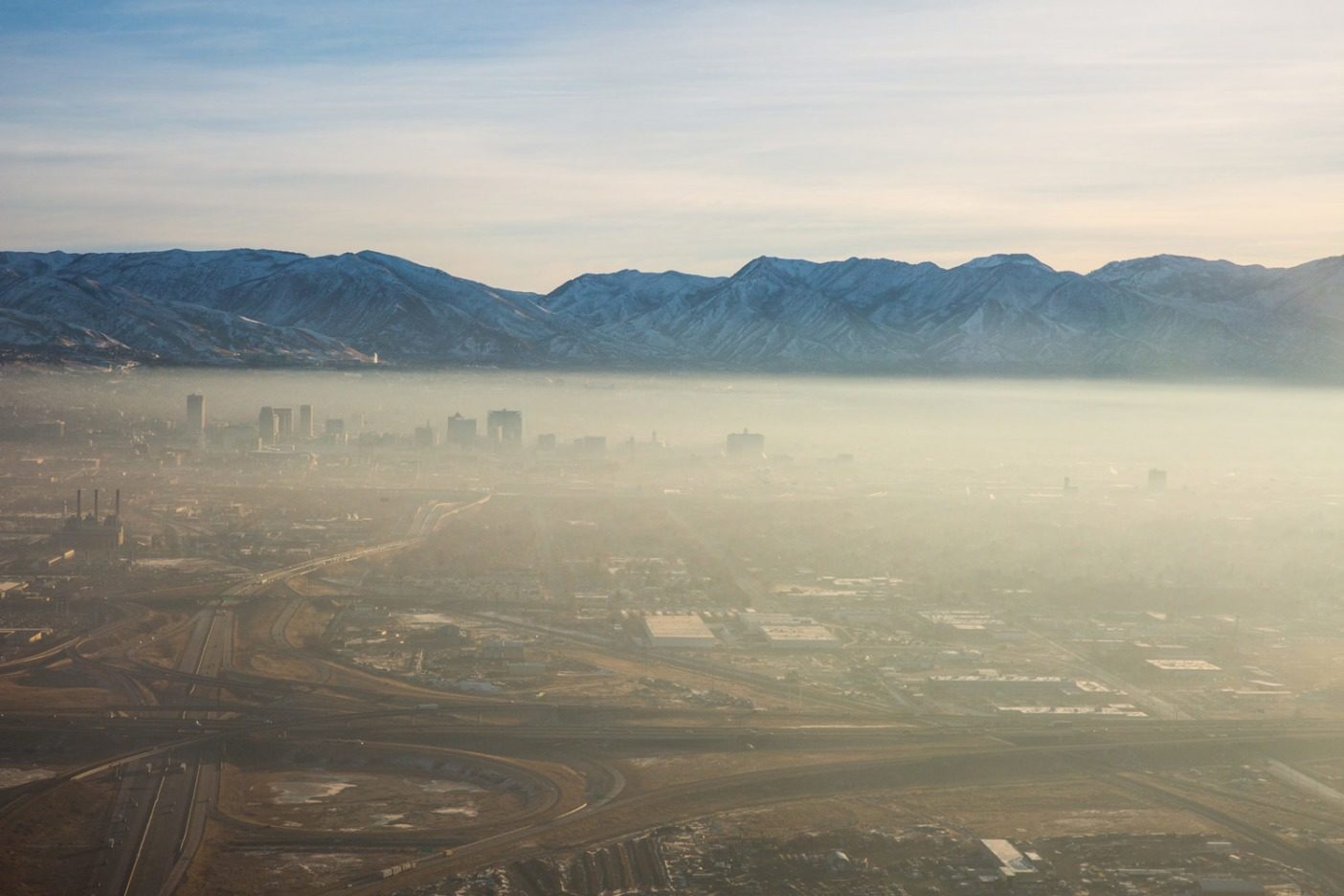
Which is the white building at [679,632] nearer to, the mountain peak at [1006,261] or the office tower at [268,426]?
the office tower at [268,426]

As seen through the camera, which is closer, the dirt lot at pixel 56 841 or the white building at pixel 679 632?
the dirt lot at pixel 56 841

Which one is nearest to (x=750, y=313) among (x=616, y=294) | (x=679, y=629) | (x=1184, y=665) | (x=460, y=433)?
(x=616, y=294)

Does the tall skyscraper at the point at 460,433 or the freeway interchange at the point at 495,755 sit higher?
the tall skyscraper at the point at 460,433

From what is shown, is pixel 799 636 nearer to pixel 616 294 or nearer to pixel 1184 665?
pixel 1184 665

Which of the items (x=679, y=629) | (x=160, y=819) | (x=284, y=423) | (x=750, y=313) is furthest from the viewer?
(x=750, y=313)

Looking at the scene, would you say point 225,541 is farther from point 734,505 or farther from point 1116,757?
point 1116,757

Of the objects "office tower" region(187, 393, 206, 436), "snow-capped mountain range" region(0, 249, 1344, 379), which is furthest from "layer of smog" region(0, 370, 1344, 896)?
"snow-capped mountain range" region(0, 249, 1344, 379)

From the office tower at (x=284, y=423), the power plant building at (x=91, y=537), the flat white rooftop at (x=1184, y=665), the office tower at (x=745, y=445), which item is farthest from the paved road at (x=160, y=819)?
the office tower at (x=284, y=423)
